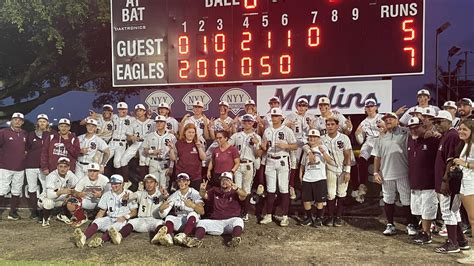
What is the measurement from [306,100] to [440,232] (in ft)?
10.9

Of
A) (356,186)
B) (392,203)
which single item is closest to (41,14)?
(356,186)

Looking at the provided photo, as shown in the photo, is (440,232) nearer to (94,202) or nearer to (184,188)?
(184,188)

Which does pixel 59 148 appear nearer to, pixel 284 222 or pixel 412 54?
pixel 284 222

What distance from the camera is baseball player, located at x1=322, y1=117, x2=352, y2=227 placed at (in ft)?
24.3

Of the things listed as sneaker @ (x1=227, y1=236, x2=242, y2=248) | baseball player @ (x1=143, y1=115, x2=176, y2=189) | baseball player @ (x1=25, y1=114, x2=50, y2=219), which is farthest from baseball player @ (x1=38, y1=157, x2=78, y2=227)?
sneaker @ (x1=227, y1=236, x2=242, y2=248)

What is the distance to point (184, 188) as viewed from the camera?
6.94 metres

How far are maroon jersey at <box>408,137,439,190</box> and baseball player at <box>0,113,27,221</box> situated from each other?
728 cm

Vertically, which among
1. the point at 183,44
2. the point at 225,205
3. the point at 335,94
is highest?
the point at 183,44

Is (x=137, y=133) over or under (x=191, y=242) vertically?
over

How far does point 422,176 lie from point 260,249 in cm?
257

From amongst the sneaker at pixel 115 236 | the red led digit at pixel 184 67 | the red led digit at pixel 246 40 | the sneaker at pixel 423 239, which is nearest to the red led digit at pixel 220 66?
the red led digit at pixel 246 40

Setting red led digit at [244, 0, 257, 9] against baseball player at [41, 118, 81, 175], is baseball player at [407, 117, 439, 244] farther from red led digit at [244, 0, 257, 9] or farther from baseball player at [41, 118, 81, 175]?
baseball player at [41, 118, 81, 175]

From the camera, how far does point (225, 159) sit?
7395 millimetres

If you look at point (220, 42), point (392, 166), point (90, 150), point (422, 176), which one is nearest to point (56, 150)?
point (90, 150)
